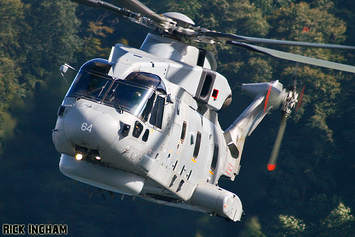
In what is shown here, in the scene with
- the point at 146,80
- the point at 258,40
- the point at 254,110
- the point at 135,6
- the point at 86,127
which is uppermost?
the point at 135,6

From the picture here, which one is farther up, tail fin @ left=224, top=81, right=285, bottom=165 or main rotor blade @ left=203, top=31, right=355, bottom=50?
main rotor blade @ left=203, top=31, right=355, bottom=50

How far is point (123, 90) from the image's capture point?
17.0 meters

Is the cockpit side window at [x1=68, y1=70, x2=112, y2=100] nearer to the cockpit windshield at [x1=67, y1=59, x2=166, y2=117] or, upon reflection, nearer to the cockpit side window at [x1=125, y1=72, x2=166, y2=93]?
the cockpit windshield at [x1=67, y1=59, x2=166, y2=117]

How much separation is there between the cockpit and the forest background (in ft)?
69.7

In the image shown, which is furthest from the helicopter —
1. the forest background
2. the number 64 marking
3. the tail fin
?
the forest background

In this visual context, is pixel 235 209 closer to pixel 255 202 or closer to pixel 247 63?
pixel 255 202

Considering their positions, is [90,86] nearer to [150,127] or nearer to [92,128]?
[92,128]

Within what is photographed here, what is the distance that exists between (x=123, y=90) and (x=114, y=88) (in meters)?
0.22

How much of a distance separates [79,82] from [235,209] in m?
6.07

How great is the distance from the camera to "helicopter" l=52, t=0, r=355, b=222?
16516mm

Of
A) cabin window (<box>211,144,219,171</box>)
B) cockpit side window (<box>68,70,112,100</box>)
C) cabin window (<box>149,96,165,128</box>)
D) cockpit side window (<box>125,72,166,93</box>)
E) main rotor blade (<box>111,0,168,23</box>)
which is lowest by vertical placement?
cabin window (<box>211,144,219,171</box>)

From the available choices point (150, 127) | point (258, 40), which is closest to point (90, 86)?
point (150, 127)

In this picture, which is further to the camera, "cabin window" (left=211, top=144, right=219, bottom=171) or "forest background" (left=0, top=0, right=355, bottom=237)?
"forest background" (left=0, top=0, right=355, bottom=237)

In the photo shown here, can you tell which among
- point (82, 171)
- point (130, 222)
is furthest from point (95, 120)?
point (130, 222)
